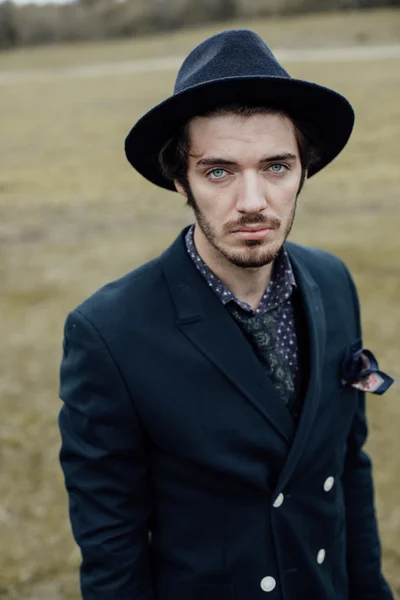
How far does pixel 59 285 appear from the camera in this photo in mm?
6430

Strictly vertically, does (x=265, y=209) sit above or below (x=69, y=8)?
below

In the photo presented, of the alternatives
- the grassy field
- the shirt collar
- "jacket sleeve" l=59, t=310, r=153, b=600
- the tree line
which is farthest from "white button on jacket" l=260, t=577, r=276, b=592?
the tree line

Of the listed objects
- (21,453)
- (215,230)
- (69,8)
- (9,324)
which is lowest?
(21,453)

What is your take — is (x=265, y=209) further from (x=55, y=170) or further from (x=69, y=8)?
(x=69, y=8)

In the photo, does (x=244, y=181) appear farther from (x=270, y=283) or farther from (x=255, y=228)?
(x=270, y=283)

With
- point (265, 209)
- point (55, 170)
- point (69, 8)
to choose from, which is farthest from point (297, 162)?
point (69, 8)

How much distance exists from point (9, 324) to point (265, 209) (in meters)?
4.63

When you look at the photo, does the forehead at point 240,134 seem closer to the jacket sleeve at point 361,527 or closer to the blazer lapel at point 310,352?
the blazer lapel at point 310,352

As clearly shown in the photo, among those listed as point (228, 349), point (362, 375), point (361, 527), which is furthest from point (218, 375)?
point (361, 527)

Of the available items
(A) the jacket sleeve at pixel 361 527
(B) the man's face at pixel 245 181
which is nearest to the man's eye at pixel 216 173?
(B) the man's face at pixel 245 181

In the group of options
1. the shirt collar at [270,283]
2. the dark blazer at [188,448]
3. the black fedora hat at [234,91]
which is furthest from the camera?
the shirt collar at [270,283]

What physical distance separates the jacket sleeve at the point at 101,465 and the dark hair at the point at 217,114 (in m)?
0.45

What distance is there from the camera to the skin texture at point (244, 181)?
1457 millimetres

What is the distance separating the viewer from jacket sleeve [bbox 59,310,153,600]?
1.51m
